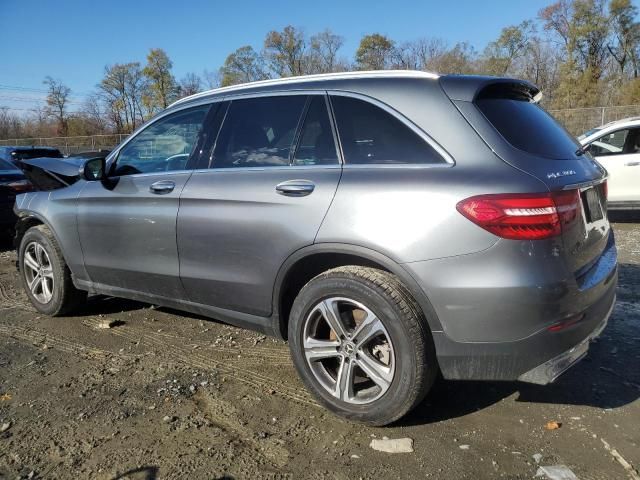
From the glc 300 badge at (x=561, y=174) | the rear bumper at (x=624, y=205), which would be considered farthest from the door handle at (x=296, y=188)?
the rear bumper at (x=624, y=205)

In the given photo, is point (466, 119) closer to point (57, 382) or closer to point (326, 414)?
point (326, 414)

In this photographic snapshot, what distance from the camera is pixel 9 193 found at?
8.46m

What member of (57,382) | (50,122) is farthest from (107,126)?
(57,382)

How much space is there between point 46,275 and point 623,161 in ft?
29.3

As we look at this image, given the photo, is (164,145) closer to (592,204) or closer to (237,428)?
(237,428)

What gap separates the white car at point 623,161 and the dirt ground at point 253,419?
18.4 feet

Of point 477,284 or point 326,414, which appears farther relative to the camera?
point 326,414

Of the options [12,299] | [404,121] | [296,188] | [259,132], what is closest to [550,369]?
[404,121]

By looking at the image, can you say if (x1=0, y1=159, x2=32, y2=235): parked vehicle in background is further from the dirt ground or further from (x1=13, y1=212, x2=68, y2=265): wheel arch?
the dirt ground

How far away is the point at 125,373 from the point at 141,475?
1.25 m

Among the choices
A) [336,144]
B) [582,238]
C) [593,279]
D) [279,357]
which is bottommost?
[279,357]

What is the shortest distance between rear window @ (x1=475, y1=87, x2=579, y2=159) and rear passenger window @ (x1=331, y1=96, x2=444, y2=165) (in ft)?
1.25

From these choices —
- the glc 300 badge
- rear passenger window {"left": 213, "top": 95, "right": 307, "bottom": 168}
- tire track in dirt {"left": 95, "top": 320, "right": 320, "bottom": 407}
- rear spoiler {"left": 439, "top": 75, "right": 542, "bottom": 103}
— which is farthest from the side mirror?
the glc 300 badge

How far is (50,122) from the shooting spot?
68375 mm
